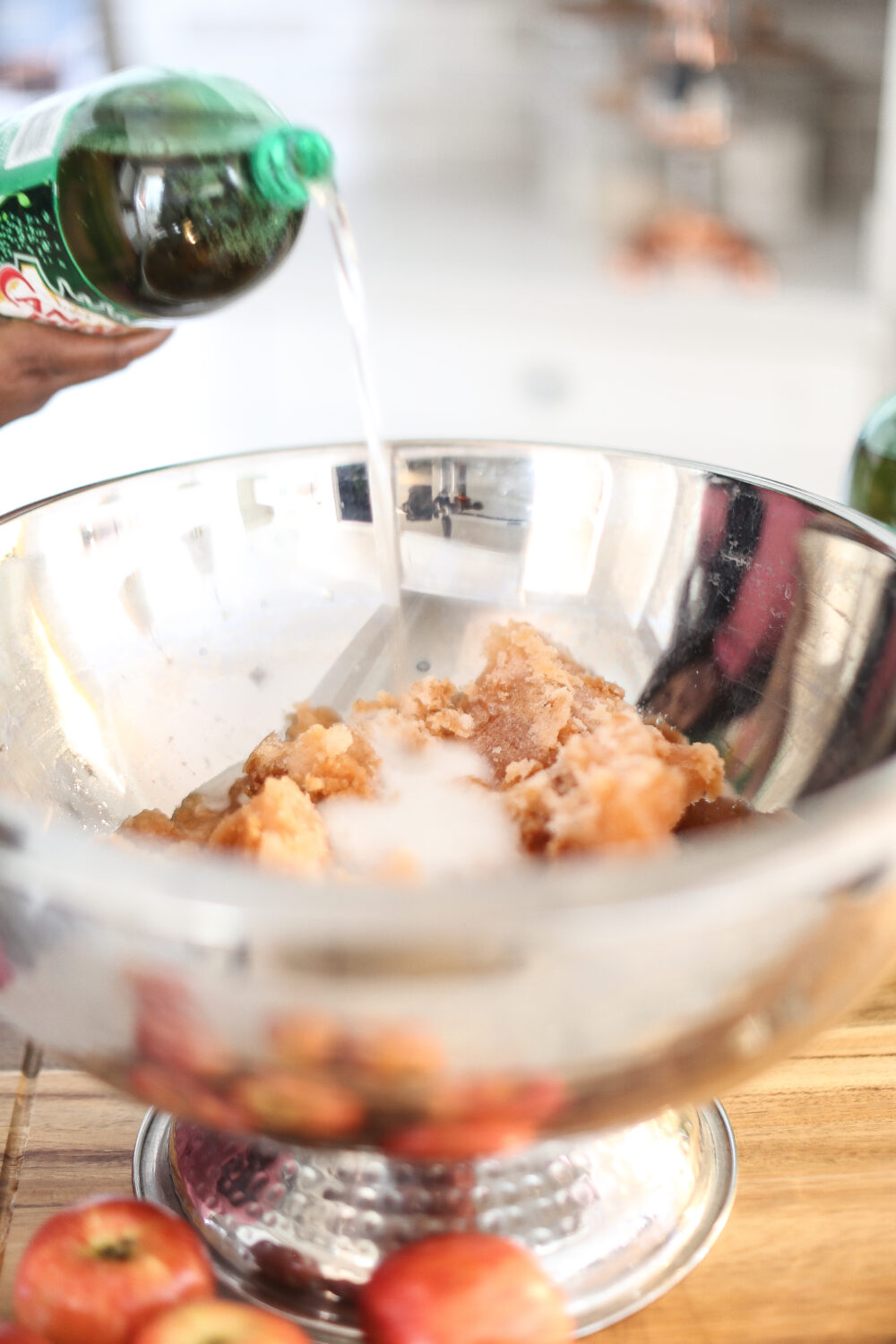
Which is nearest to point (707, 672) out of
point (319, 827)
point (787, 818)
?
point (787, 818)

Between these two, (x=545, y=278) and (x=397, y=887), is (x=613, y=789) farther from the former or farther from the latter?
(x=545, y=278)

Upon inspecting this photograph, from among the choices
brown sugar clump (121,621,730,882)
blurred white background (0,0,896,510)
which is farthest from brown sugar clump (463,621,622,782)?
blurred white background (0,0,896,510)

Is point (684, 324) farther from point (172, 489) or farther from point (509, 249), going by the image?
point (172, 489)

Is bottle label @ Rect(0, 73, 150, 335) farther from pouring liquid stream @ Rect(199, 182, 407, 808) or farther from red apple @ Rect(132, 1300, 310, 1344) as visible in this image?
red apple @ Rect(132, 1300, 310, 1344)

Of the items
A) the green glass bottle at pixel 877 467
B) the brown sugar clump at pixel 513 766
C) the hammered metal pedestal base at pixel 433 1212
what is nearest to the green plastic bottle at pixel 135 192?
the brown sugar clump at pixel 513 766

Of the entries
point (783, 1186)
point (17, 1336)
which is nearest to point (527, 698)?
point (783, 1186)

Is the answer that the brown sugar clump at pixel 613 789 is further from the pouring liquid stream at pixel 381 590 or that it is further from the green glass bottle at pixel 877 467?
the green glass bottle at pixel 877 467

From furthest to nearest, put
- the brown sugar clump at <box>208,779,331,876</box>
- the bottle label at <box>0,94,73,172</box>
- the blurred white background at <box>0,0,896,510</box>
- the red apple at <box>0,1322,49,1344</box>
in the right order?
the blurred white background at <box>0,0,896,510</box>
the bottle label at <box>0,94,73,172</box>
the brown sugar clump at <box>208,779,331,876</box>
the red apple at <box>0,1322,49,1344</box>
